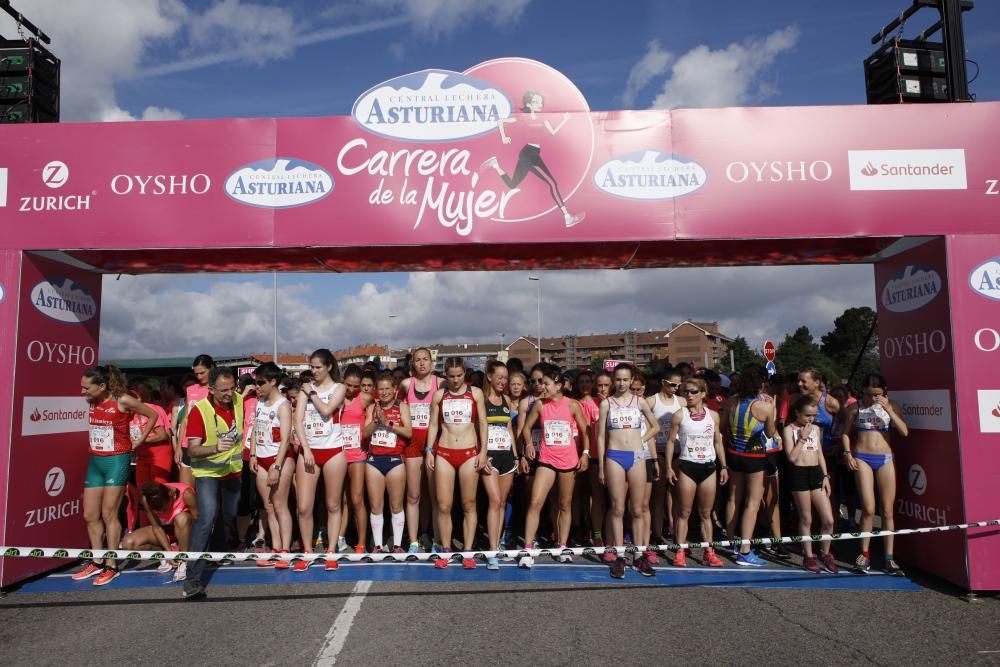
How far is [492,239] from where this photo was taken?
5.26 m

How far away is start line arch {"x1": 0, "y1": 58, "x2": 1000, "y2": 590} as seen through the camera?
5.11 meters

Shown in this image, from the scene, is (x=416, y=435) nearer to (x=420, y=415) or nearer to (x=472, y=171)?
(x=420, y=415)

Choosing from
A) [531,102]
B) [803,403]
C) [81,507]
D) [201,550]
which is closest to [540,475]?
[803,403]

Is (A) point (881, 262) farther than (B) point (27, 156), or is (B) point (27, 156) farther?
(A) point (881, 262)

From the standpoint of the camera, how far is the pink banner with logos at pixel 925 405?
16.4ft

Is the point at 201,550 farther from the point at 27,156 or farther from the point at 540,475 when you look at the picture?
the point at 27,156

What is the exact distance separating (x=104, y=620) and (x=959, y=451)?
6.93 metres

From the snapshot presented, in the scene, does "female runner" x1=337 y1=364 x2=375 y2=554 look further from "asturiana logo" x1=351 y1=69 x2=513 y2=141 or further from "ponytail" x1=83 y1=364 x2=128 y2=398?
"asturiana logo" x1=351 y1=69 x2=513 y2=141

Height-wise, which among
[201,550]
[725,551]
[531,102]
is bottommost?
[725,551]

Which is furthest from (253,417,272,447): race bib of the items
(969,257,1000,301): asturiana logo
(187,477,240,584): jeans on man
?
(969,257,1000,301): asturiana logo

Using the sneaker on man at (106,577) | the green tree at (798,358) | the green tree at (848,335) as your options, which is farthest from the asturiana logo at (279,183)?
the green tree at (848,335)

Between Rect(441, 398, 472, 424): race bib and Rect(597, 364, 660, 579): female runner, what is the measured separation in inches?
48.7

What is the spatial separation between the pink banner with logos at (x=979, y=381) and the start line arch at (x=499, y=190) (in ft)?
0.09

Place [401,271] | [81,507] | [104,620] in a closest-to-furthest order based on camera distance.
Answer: [104,620]
[81,507]
[401,271]
